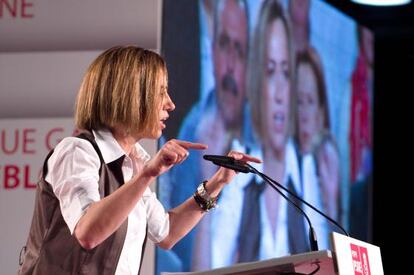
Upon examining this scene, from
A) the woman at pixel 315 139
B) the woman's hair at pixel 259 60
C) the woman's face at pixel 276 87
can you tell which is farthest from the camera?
the woman at pixel 315 139

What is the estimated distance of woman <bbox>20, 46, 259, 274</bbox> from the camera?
7.30 ft

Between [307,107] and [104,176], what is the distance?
333cm

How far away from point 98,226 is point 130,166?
1.13 ft

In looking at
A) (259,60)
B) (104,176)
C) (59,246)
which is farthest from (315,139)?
(59,246)

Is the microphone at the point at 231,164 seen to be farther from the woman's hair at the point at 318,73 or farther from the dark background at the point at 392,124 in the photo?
the dark background at the point at 392,124

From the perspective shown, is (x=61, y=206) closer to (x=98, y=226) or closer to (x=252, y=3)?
(x=98, y=226)

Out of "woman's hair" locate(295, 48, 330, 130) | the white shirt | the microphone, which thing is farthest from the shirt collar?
"woman's hair" locate(295, 48, 330, 130)

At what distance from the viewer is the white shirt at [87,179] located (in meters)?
2.29

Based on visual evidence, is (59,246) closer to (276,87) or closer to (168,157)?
(168,157)

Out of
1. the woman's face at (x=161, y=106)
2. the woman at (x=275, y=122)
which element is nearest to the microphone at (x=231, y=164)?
the woman's face at (x=161, y=106)

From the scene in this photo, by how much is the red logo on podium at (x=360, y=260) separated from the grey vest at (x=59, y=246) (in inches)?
24.0

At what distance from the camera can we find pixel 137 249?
248cm

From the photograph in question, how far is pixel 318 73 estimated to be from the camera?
5758mm

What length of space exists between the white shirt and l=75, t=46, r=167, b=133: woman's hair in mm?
53
